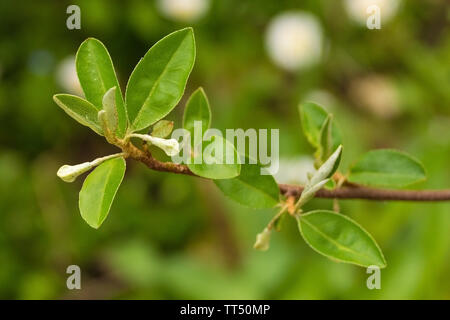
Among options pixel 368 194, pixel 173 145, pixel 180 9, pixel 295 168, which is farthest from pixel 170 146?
pixel 180 9

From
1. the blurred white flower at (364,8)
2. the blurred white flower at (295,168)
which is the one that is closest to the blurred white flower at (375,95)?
the blurred white flower at (364,8)

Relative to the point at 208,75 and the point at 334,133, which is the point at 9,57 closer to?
the point at 208,75

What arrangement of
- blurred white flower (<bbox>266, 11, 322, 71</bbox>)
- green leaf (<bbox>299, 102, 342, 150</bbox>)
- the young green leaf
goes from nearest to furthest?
the young green leaf < green leaf (<bbox>299, 102, 342, 150</bbox>) < blurred white flower (<bbox>266, 11, 322, 71</bbox>)

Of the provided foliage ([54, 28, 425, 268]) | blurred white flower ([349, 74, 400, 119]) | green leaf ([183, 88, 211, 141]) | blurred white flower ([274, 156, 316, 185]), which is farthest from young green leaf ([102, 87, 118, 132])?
blurred white flower ([349, 74, 400, 119])

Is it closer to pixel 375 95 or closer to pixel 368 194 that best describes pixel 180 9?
pixel 375 95

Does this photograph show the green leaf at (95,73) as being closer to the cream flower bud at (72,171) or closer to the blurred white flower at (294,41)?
the cream flower bud at (72,171)

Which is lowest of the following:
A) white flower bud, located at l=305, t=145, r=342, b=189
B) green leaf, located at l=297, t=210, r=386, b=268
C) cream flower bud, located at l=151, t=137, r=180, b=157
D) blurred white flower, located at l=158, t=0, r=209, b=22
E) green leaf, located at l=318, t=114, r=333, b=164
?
green leaf, located at l=297, t=210, r=386, b=268

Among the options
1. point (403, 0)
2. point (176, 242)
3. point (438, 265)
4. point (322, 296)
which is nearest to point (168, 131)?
point (322, 296)

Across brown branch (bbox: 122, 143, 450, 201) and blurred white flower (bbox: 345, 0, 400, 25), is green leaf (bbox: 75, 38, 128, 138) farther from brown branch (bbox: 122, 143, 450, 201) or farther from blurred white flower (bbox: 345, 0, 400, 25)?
blurred white flower (bbox: 345, 0, 400, 25)
